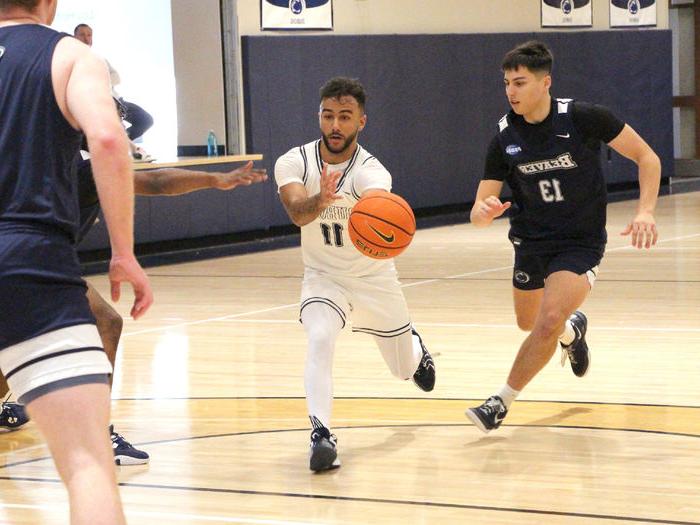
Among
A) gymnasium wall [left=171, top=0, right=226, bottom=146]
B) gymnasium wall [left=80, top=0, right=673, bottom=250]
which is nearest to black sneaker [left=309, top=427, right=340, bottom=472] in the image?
gymnasium wall [left=80, top=0, right=673, bottom=250]

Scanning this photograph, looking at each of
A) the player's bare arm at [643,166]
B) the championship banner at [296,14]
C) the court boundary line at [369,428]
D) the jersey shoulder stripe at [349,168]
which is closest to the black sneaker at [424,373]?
the court boundary line at [369,428]

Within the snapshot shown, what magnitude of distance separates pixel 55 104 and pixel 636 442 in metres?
3.44

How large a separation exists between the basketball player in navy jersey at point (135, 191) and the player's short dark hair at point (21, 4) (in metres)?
0.71

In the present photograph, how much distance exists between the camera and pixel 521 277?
6270 millimetres

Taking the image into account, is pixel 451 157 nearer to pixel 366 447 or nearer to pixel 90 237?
pixel 90 237

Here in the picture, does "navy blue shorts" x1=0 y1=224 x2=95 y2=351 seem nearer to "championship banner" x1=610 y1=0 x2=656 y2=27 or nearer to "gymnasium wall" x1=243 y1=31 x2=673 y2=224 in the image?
"gymnasium wall" x1=243 y1=31 x2=673 y2=224

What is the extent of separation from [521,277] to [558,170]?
582mm

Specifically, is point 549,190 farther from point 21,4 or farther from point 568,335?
point 21,4

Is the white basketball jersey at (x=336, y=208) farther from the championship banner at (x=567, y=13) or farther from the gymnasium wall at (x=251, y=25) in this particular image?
the championship banner at (x=567, y=13)

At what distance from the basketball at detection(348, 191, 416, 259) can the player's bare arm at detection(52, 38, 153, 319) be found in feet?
8.45

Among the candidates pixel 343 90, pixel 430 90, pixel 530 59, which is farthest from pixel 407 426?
pixel 430 90

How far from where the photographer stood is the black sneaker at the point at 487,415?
5.72 metres

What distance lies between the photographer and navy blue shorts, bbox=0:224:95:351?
2.91 metres

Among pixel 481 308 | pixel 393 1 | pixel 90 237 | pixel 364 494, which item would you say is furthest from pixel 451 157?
pixel 364 494
